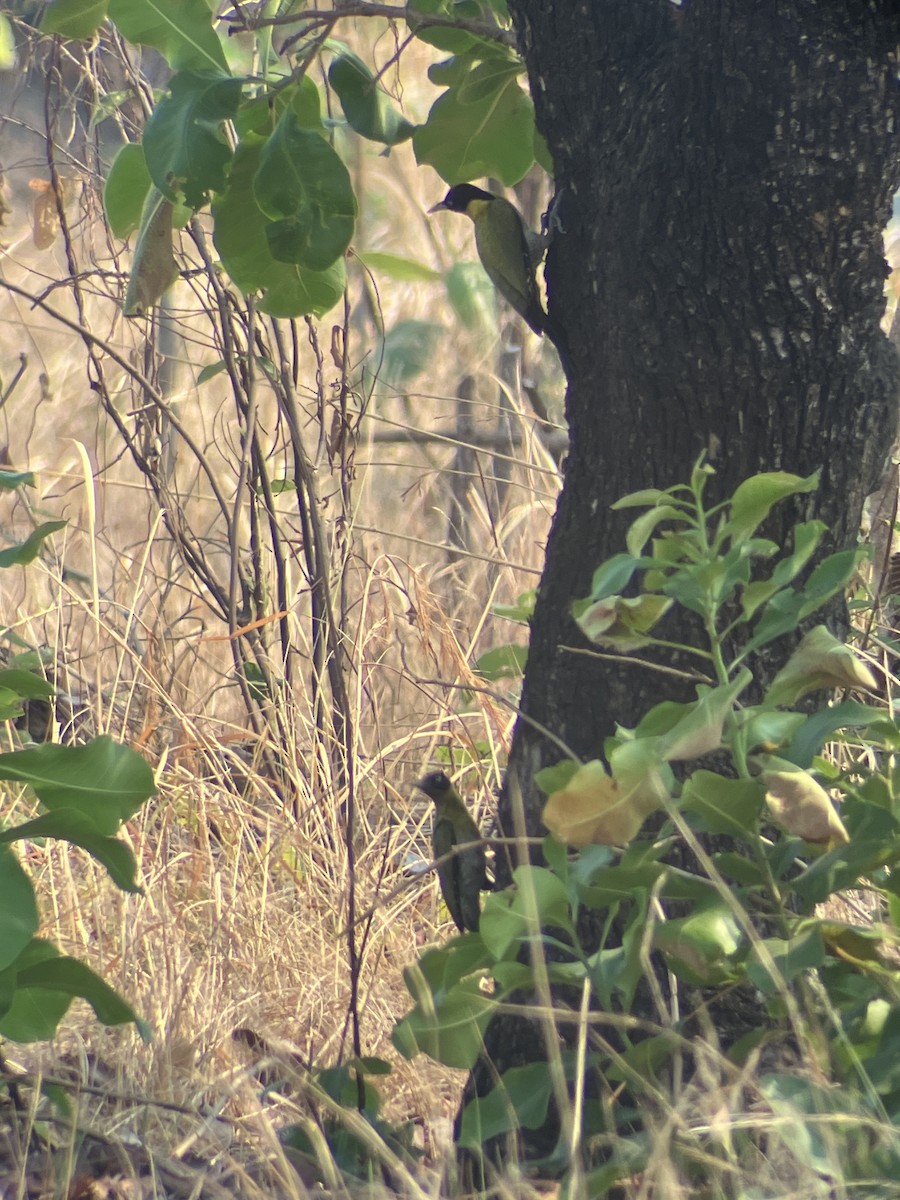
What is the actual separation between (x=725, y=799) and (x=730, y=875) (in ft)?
0.34

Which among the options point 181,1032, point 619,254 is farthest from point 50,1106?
point 619,254

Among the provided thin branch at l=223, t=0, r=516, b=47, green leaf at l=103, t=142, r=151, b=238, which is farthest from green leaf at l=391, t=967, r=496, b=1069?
green leaf at l=103, t=142, r=151, b=238

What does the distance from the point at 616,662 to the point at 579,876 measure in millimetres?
→ 365

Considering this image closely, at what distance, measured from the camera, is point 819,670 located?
2.92ft

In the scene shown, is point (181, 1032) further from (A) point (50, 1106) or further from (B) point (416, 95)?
(B) point (416, 95)

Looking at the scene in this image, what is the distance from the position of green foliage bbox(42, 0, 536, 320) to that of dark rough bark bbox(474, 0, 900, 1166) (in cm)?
24

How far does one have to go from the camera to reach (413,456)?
20.2 ft

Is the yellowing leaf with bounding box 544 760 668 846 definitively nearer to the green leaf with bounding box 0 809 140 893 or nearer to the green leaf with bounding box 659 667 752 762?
the green leaf with bounding box 659 667 752 762

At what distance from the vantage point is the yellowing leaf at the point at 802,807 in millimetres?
854

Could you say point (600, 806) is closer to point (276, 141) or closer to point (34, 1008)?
point (34, 1008)

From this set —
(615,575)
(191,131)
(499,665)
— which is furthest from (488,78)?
(615,575)

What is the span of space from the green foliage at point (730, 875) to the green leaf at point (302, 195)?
0.51 meters

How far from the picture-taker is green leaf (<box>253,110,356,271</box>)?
1.23 metres

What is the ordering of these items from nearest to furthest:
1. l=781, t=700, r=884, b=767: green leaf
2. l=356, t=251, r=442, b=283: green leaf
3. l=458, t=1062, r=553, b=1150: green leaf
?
l=781, t=700, r=884, b=767: green leaf → l=458, t=1062, r=553, b=1150: green leaf → l=356, t=251, r=442, b=283: green leaf
